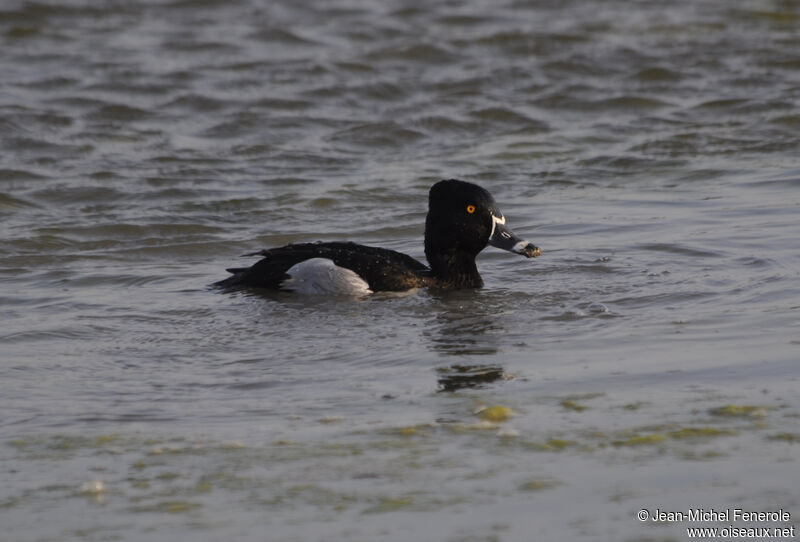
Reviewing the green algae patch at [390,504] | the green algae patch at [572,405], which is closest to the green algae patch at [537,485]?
the green algae patch at [390,504]

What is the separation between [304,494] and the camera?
452 centimetres

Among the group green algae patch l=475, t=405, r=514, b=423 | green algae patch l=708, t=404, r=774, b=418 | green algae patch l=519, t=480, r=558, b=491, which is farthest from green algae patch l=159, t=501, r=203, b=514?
green algae patch l=708, t=404, r=774, b=418

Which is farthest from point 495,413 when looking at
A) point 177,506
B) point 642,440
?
point 177,506

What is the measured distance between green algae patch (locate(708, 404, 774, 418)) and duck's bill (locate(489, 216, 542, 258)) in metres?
3.30

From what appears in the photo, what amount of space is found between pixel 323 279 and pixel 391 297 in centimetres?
43

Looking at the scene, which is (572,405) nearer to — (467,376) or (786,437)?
(467,376)

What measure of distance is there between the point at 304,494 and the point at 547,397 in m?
1.43

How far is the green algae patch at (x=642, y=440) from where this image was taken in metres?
4.89

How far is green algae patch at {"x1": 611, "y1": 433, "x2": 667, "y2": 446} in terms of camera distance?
489cm

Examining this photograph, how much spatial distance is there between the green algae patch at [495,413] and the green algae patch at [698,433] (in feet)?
2.20

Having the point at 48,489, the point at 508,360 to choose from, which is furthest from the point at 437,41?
the point at 48,489

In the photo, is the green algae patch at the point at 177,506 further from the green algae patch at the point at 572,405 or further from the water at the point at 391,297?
the green algae patch at the point at 572,405

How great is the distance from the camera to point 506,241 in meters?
8.56

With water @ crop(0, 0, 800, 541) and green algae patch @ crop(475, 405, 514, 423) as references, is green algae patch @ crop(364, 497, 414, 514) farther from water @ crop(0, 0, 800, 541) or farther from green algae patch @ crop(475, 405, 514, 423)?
green algae patch @ crop(475, 405, 514, 423)
